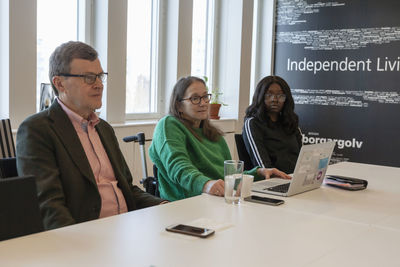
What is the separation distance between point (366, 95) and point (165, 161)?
3.56 m

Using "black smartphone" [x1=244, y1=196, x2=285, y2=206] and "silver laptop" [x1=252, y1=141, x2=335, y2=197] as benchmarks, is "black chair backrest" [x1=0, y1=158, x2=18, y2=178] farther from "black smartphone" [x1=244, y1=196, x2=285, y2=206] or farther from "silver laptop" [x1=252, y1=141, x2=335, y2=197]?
"silver laptop" [x1=252, y1=141, x2=335, y2=197]

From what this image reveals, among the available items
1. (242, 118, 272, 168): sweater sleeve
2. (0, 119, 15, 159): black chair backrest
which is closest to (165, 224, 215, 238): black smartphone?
(0, 119, 15, 159): black chair backrest

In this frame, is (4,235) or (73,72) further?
(73,72)

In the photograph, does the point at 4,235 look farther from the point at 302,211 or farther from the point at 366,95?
the point at 366,95

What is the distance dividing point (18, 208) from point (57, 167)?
0.49 m

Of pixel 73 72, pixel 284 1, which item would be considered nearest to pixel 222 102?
pixel 284 1

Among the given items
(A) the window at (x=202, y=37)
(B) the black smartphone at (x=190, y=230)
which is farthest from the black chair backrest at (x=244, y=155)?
(A) the window at (x=202, y=37)

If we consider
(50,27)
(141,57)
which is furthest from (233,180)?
(141,57)

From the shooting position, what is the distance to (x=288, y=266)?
53.0 inches

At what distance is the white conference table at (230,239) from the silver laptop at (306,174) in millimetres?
153

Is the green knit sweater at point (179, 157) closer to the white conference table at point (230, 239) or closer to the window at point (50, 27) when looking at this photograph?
the white conference table at point (230, 239)

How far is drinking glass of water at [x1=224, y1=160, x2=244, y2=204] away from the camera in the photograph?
80.0 inches

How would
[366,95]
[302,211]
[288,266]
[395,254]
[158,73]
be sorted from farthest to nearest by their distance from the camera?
1. [366,95]
2. [158,73]
3. [302,211]
4. [395,254]
5. [288,266]

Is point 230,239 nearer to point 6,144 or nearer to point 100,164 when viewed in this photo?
point 100,164
